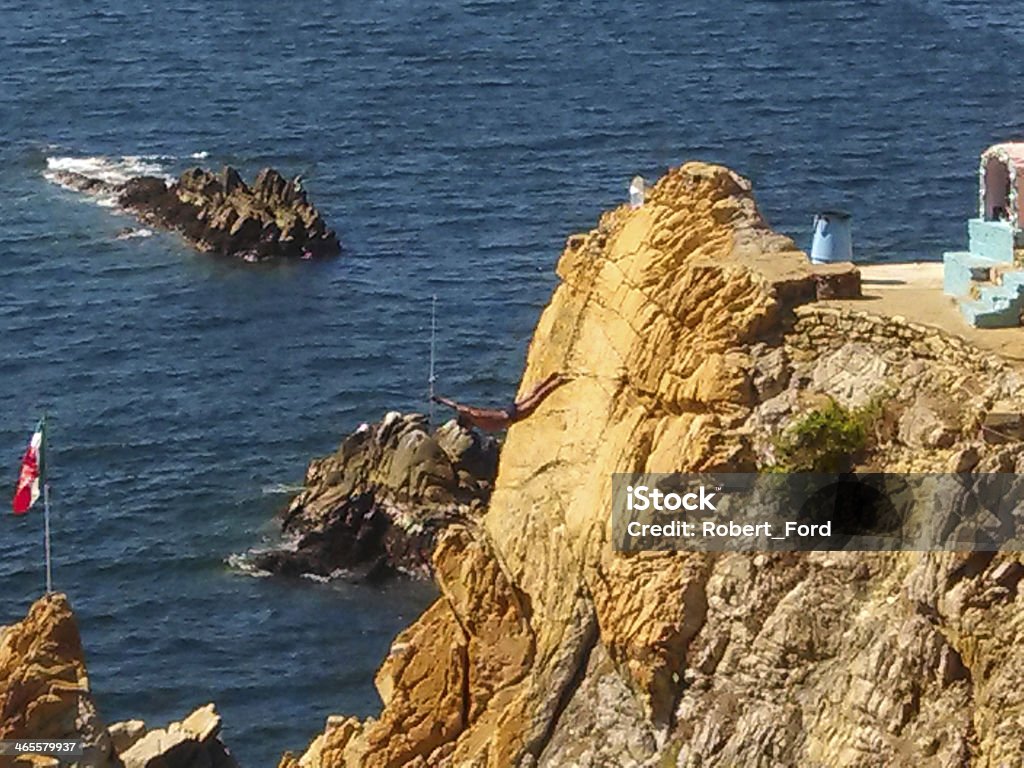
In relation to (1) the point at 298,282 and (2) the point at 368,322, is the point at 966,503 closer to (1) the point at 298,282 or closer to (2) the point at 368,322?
(2) the point at 368,322

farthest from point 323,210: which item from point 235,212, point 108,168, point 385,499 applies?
point 385,499

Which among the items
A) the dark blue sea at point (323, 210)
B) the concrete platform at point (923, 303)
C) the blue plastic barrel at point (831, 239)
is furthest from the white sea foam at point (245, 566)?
the blue plastic barrel at point (831, 239)

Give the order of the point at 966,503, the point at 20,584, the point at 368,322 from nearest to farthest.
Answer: the point at 966,503
the point at 20,584
the point at 368,322

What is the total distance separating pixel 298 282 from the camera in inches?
5157

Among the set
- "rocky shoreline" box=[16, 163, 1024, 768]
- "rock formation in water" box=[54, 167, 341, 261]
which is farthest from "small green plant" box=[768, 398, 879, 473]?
"rock formation in water" box=[54, 167, 341, 261]

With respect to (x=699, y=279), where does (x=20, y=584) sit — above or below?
below

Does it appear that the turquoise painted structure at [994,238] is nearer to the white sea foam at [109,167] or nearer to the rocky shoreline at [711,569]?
the rocky shoreline at [711,569]

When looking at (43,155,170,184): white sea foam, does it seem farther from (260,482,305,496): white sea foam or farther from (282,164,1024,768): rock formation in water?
(282,164,1024,768): rock formation in water

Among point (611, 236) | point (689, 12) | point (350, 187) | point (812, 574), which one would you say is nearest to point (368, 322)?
point (350, 187)

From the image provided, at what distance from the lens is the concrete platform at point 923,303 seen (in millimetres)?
36031

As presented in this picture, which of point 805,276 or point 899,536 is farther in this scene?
Result: point 805,276

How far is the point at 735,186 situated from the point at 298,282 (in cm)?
9144

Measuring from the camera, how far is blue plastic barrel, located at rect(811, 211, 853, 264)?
137 feet

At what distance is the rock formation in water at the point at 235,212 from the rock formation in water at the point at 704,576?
91120mm
